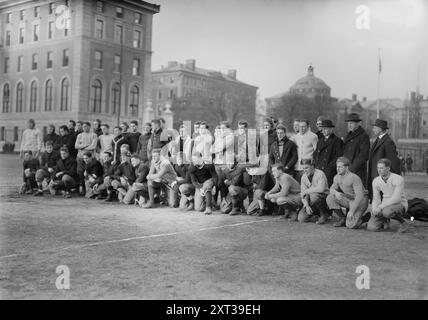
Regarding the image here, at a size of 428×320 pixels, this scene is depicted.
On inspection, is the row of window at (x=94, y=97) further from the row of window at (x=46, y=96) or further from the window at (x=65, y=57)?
the window at (x=65, y=57)

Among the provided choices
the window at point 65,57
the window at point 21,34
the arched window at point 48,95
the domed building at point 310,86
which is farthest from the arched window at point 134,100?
the window at point 21,34

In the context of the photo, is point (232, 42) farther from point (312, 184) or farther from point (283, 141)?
point (312, 184)

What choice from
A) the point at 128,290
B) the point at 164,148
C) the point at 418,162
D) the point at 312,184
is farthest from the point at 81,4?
the point at 418,162

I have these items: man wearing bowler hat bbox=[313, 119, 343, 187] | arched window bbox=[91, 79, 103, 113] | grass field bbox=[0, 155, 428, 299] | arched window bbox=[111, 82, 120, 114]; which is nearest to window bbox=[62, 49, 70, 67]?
arched window bbox=[91, 79, 103, 113]

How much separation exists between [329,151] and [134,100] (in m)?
23.6

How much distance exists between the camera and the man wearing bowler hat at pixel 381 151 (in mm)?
7281

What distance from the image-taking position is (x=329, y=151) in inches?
311

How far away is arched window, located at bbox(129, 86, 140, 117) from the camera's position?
28.4 m

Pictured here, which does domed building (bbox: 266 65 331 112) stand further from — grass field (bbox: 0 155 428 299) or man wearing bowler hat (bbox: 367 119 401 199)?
grass field (bbox: 0 155 428 299)

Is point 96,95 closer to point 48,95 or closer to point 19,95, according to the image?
point 48,95

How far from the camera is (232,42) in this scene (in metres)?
8.24

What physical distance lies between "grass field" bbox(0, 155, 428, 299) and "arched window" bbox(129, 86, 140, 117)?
827 inches
